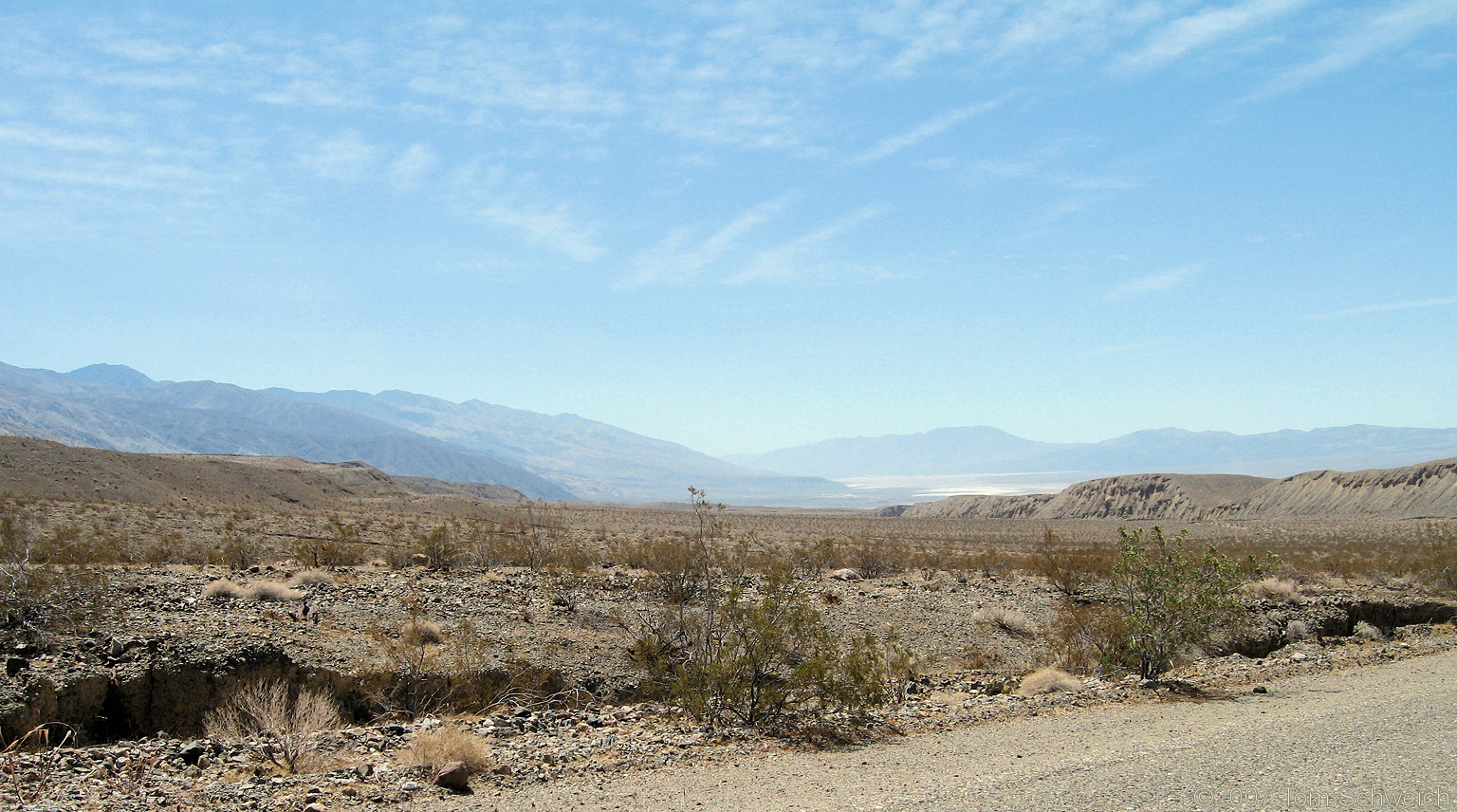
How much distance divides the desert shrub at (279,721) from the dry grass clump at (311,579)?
229 inches

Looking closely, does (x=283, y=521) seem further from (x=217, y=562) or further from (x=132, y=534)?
(x=217, y=562)

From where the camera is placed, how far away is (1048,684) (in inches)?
468

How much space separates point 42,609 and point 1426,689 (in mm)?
18102

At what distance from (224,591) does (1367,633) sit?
74.8 ft

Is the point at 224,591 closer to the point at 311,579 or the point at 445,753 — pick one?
the point at 311,579

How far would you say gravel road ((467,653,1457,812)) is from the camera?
6.34m

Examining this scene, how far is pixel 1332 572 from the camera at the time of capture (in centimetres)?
2495

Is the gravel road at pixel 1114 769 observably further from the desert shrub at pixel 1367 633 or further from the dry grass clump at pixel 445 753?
the desert shrub at pixel 1367 633

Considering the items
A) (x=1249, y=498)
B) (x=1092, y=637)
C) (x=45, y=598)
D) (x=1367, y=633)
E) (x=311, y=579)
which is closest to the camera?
(x=45, y=598)

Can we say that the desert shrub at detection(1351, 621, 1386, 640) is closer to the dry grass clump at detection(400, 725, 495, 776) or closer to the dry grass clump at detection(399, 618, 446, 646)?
the dry grass clump at detection(400, 725, 495, 776)

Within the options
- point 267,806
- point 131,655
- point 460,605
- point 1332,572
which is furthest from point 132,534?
point 1332,572

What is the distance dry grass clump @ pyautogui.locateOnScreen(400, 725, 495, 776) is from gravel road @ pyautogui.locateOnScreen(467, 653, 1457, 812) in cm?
58

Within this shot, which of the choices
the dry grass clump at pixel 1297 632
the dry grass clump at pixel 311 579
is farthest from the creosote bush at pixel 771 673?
the dry grass clump at pixel 1297 632

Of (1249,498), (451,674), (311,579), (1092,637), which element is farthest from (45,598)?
(1249,498)
